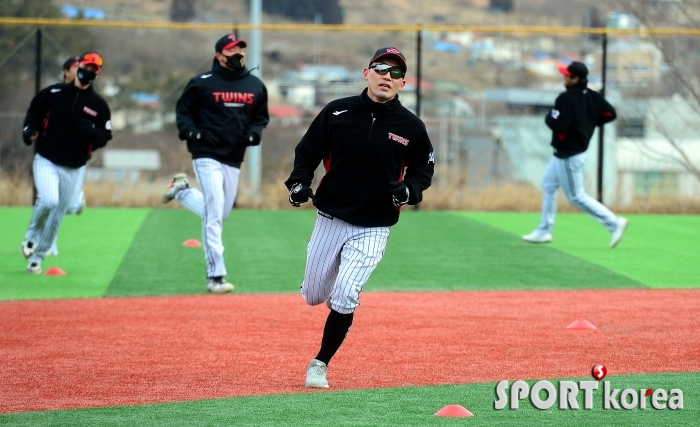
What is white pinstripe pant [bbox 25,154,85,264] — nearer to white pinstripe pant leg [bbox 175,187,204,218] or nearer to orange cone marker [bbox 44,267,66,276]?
orange cone marker [bbox 44,267,66,276]

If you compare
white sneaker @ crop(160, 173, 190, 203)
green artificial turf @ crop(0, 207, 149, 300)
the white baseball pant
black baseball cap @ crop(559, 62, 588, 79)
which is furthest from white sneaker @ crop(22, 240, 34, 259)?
black baseball cap @ crop(559, 62, 588, 79)

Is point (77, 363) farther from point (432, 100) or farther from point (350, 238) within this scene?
point (432, 100)

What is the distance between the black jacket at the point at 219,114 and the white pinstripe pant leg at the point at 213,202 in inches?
3.7

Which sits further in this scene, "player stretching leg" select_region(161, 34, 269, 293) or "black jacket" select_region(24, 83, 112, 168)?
"black jacket" select_region(24, 83, 112, 168)

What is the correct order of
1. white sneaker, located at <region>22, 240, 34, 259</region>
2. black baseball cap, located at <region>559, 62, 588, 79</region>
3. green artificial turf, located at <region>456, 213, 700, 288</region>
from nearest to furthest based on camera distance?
1. white sneaker, located at <region>22, 240, 34, 259</region>
2. green artificial turf, located at <region>456, 213, 700, 288</region>
3. black baseball cap, located at <region>559, 62, 588, 79</region>

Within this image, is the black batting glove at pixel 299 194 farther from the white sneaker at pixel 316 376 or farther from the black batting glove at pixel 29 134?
the black batting glove at pixel 29 134

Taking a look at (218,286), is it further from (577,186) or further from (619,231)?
(619,231)

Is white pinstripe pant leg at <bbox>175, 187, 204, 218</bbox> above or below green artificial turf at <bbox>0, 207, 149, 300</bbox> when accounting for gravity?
above

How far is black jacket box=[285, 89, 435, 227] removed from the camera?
6.86 meters

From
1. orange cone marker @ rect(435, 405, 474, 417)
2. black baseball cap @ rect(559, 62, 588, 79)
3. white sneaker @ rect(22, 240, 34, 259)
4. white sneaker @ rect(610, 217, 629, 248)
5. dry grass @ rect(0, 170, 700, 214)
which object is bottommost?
orange cone marker @ rect(435, 405, 474, 417)

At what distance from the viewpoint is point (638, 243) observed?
15.2m

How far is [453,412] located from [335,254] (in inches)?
55.2

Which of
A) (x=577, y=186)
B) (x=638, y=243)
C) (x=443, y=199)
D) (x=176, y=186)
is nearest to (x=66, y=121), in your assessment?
(x=176, y=186)

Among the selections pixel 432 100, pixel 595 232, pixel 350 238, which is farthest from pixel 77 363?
pixel 432 100
